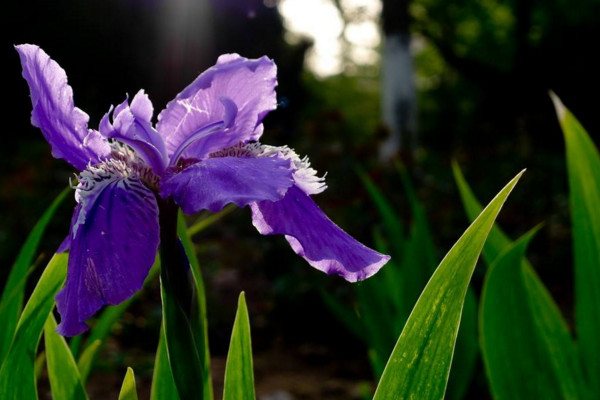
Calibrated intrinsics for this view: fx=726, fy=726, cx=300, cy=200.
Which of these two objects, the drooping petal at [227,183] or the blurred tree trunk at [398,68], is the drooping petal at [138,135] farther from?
the blurred tree trunk at [398,68]

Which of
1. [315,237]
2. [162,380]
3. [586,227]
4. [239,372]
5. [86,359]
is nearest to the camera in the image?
[315,237]

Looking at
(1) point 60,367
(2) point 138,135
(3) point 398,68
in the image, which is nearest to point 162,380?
(1) point 60,367

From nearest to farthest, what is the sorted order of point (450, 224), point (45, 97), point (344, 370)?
point (45, 97)
point (344, 370)
point (450, 224)

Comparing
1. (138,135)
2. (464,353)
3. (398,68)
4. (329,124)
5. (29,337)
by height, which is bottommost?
(464,353)

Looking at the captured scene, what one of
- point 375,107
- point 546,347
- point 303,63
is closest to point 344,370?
point 546,347

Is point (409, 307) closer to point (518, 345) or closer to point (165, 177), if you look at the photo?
point (518, 345)

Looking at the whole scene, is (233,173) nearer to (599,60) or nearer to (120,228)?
(120,228)

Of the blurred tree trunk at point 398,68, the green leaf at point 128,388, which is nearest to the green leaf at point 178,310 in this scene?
the green leaf at point 128,388

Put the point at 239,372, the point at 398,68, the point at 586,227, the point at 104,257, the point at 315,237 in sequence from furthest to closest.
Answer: the point at 398,68 → the point at 586,227 → the point at 239,372 → the point at 315,237 → the point at 104,257
